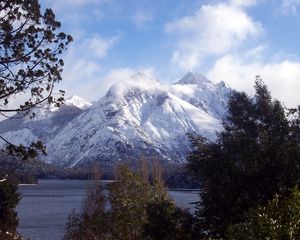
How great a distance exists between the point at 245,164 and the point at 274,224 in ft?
49.4

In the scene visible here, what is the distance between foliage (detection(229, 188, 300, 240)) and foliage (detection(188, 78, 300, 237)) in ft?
36.3

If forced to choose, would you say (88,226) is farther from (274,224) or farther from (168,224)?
(274,224)

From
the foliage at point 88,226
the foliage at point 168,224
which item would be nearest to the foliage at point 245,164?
the foliage at point 168,224

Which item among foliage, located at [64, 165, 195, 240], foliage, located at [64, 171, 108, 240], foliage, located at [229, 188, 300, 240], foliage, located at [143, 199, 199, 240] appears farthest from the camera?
foliage, located at [64, 171, 108, 240]

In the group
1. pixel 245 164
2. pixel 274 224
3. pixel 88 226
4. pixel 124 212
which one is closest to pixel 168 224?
pixel 245 164

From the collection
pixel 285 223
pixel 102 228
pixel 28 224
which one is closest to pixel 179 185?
pixel 28 224

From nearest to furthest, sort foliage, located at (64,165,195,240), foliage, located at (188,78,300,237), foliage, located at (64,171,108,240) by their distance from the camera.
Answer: foliage, located at (188,78,300,237), foliage, located at (64,165,195,240), foliage, located at (64,171,108,240)

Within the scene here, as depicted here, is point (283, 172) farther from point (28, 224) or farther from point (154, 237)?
point (28, 224)

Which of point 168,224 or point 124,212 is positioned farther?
point 124,212

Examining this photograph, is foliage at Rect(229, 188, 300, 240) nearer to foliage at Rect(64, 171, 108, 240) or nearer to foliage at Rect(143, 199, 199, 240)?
foliage at Rect(143, 199, 199, 240)

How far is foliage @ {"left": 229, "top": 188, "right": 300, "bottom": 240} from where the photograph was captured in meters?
12.0

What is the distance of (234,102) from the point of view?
32.3m

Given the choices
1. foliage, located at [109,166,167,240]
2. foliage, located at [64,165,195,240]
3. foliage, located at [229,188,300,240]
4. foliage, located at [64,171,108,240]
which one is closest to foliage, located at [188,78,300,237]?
foliage, located at [64,165,195,240]

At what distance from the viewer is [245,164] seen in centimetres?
2705
